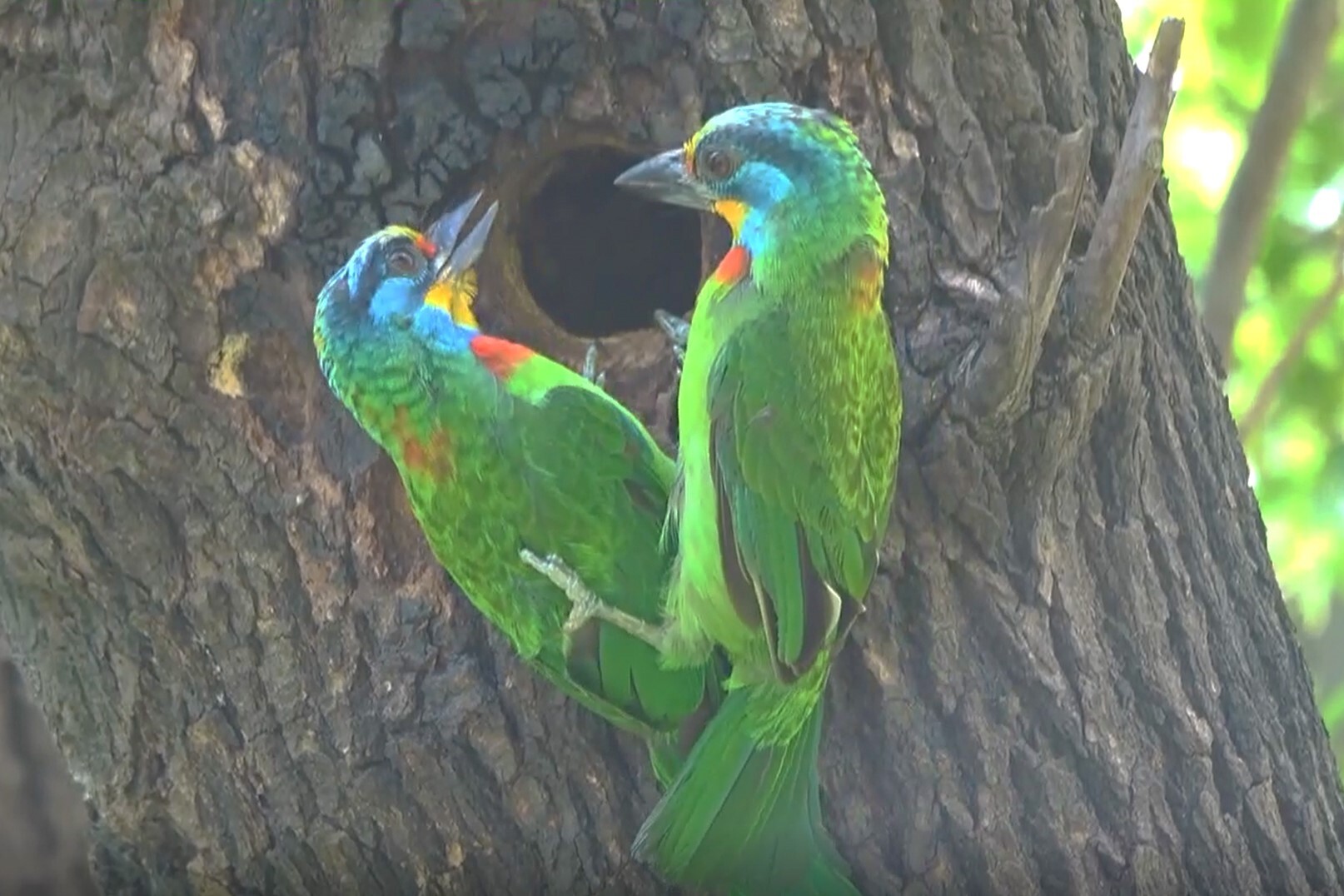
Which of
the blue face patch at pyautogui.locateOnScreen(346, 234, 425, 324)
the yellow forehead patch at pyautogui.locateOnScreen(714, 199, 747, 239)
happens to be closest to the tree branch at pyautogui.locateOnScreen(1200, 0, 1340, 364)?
the yellow forehead patch at pyautogui.locateOnScreen(714, 199, 747, 239)

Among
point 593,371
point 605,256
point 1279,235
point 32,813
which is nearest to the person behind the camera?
point 593,371

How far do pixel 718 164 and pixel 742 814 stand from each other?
2.54 ft

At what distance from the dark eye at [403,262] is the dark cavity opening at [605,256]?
0.88ft

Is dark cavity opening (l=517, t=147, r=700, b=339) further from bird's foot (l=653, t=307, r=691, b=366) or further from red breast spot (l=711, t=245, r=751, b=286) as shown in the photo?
red breast spot (l=711, t=245, r=751, b=286)

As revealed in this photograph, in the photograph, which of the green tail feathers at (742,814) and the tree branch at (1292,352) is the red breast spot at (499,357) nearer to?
the green tail feathers at (742,814)

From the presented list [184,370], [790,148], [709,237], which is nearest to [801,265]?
[790,148]

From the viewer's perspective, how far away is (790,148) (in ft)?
5.09

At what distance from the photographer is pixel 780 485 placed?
5.16 feet

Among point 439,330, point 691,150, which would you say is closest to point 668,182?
point 691,150

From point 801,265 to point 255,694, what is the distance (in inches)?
39.2

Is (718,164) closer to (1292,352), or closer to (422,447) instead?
(422,447)

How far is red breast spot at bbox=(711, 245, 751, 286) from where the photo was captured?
1.59 metres

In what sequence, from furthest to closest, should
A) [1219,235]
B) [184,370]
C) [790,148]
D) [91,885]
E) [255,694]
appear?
[91,885]
[1219,235]
[255,694]
[184,370]
[790,148]

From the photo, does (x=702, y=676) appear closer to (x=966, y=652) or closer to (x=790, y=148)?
(x=966, y=652)
